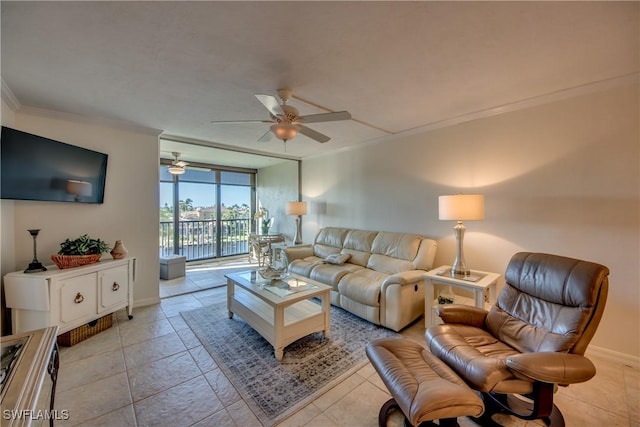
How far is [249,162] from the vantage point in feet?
20.1

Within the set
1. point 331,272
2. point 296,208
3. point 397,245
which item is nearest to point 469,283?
point 397,245

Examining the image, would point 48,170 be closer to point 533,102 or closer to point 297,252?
point 297,252

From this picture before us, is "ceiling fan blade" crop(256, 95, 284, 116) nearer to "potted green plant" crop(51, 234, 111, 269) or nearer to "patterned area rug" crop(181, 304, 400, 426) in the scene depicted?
"patterned area rug" crop(181, 304, 400, 426)

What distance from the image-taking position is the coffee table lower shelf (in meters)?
2.23

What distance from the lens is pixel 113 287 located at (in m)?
2.81

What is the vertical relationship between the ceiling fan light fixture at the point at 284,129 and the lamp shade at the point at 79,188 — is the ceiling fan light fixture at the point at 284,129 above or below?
above

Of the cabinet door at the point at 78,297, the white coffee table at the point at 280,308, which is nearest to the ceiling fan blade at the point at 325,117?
the white coffee table at the point at 280,308

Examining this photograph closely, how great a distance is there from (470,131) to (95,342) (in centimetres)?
465

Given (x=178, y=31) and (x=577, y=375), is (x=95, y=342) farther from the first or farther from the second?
(x=577, y=375)

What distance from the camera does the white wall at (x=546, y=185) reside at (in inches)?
85.0

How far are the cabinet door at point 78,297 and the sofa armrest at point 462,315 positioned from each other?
3.30 metres

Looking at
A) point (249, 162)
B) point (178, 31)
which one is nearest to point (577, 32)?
point (178, 31)

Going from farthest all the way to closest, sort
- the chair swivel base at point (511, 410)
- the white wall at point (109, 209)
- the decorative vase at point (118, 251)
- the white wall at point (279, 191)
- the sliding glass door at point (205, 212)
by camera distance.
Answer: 1. the white wall at point (279, 191)
2. the sliding glass door at point (205, 212)
3. the decorative vase at point (118, 251)
4. the white wall at point (109, 209)
5. the chair swivel base at point (511, 410)

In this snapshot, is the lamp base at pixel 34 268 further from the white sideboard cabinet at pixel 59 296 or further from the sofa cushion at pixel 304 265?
the sofa cushion at pixel 304 265
